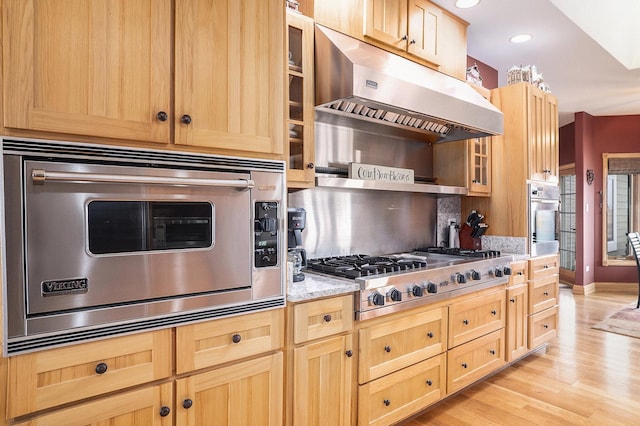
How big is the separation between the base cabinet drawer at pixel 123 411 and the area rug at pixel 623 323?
15.1 feet

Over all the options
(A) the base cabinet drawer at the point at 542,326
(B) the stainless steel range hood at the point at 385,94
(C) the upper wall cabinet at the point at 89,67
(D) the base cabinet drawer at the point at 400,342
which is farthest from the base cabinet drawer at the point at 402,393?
(C) the upper wall cabinet at the point at 89,67

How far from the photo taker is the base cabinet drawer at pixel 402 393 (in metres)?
2.00

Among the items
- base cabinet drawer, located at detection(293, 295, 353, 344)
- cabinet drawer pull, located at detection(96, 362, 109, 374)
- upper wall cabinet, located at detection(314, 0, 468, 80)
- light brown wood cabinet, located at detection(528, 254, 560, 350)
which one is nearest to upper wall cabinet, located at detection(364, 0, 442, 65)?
upper wall cabinet, located at detection(314, 0, 468, 80)

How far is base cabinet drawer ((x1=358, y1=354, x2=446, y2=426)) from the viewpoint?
1999mm

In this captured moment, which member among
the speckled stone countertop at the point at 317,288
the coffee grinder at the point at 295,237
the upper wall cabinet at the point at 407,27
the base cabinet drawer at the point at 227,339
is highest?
the upper wall cabinet at the point at 407,27

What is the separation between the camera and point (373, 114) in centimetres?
251

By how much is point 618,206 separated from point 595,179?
3.04ft

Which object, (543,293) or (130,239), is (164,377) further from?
(543,293)

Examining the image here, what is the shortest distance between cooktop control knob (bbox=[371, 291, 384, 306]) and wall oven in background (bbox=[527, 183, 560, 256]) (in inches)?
74.2

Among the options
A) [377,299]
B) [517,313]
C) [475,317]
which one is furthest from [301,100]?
[517,313]

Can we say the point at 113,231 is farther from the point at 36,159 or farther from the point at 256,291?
the point at 256,291

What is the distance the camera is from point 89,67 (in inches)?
49.0

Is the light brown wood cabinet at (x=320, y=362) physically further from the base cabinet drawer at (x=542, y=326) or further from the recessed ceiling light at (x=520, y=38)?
the recessed ceiling light at (x=520, y=38)

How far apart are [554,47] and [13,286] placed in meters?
4.34
